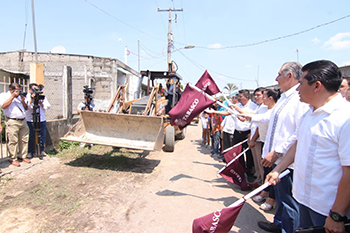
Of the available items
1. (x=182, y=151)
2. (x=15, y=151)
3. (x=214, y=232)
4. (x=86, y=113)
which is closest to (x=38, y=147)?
(x=15, y=151)

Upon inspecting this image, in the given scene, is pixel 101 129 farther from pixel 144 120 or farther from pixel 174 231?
pixel 174 231

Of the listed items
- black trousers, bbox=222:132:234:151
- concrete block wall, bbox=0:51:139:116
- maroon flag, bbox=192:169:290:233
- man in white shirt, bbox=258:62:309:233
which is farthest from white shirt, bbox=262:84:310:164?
concrete block wall, bbox=0:51:139:116

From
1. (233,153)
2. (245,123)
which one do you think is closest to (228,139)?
(245,123)

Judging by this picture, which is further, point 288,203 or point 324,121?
point 288,203

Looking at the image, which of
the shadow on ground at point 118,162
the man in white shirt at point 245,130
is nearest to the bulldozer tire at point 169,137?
the shadow on ground at point 118,162

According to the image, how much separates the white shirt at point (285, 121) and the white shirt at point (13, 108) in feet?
16.5

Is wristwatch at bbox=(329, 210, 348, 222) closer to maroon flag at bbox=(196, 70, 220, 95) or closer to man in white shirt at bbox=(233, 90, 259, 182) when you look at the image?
maroon flag at bbox=(196, 70, 220, 95)

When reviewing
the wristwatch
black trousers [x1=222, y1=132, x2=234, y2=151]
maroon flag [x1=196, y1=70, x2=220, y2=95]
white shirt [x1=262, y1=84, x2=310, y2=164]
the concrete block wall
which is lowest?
black trousers [x1=222, y1=132, x2=234, y2=151]

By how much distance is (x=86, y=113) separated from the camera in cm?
521

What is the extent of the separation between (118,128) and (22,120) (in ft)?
6.86

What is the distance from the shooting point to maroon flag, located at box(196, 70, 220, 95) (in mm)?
3723

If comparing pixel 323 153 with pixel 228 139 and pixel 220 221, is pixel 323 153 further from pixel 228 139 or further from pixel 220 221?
pixel 228 139

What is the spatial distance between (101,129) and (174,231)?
137 inches

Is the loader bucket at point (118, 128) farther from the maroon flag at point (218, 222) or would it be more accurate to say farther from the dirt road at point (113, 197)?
the maroon flag at point (218, 222)
